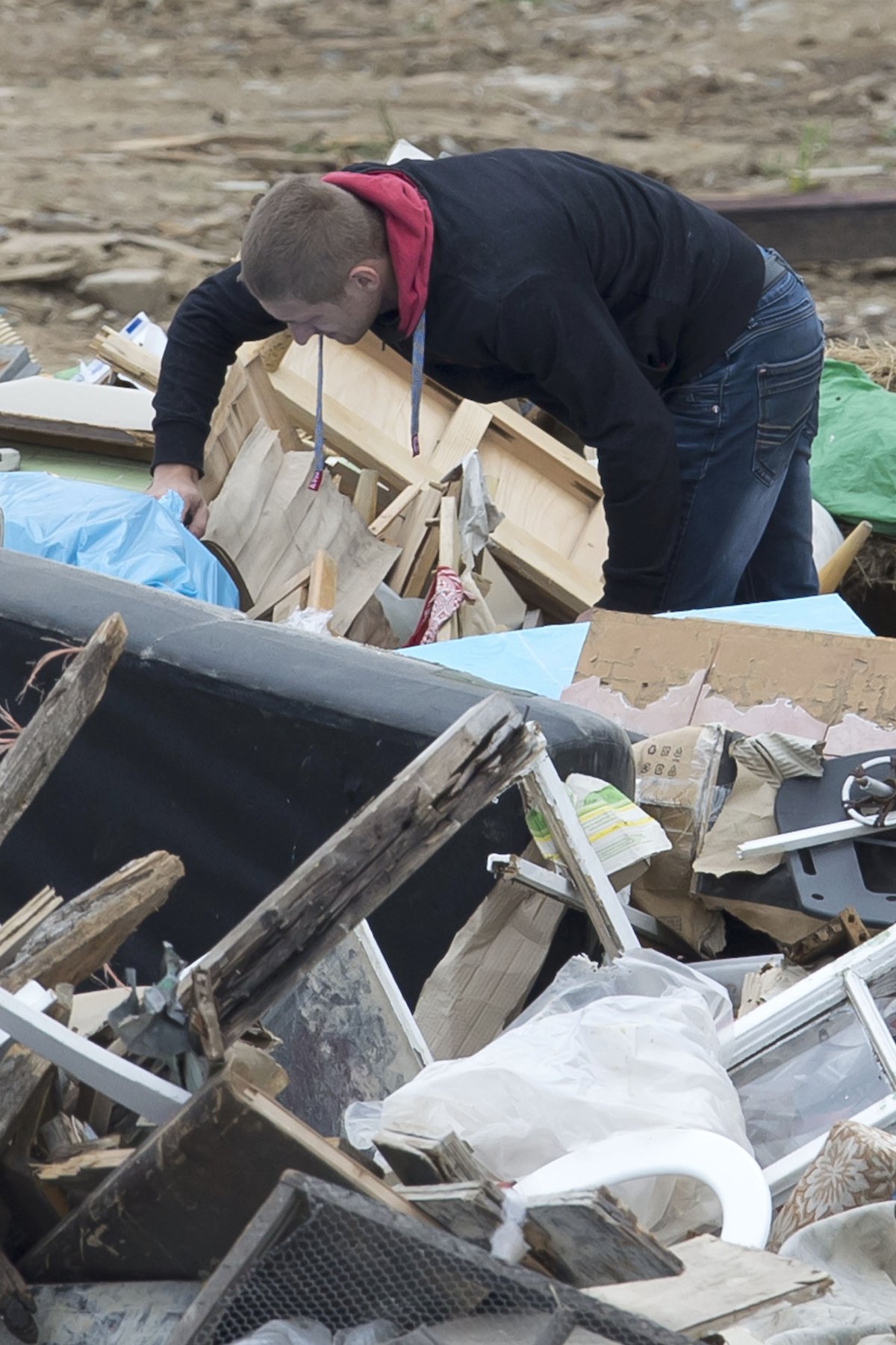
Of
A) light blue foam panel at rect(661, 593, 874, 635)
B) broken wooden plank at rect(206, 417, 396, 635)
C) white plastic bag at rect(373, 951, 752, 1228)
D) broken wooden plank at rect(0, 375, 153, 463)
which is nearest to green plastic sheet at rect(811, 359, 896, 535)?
light blue foam panel at rect(661, 593, 874, 635)

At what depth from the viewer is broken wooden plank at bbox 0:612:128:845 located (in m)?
1.52

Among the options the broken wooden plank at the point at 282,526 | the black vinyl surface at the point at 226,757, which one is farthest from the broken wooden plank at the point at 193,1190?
the broken wooden plank at the point at 282,526

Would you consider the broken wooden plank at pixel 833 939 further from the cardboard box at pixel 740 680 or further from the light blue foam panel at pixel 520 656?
the light blue foam panel at pixel 520 656

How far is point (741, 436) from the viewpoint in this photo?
137 inches

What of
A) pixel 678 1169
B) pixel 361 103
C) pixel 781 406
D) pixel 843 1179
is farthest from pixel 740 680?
pixel 361 103

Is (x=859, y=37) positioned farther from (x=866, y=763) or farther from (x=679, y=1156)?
(x=679, y=1156)

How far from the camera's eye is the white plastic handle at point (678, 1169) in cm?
158

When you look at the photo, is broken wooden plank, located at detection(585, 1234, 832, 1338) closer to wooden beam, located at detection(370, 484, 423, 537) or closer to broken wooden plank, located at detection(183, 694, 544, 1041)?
broken wooden plank, located at detection(183, 694, 544, 1041)

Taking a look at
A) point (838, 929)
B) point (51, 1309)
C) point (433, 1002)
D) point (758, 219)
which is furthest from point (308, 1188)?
Result: point (758, 219)

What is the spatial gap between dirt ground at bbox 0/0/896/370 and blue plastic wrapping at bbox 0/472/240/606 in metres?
4.04

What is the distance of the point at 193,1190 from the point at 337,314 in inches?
78.9

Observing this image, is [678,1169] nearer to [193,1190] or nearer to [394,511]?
[193,1190]

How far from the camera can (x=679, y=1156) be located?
5.42 ft

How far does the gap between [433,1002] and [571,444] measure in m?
2.77
